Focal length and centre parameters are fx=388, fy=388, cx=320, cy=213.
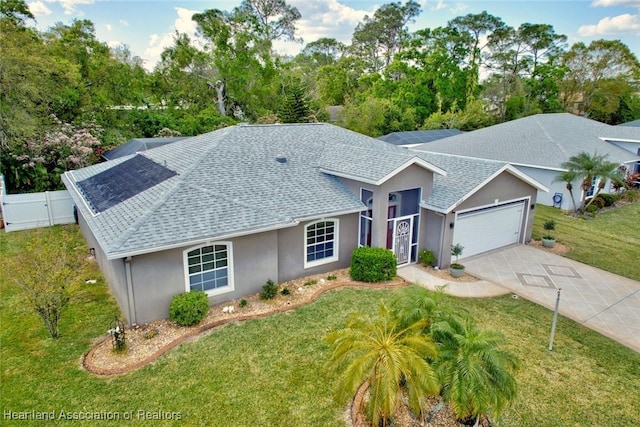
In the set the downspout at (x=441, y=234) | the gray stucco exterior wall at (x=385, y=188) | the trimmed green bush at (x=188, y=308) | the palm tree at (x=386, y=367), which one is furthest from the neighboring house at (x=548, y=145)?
the trimmed green bush at (x=188, y=308)

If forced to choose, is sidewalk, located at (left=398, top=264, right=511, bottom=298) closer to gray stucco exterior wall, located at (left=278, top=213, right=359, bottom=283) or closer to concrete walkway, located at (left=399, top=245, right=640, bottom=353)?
concrete walkway, located at (left=399, top=245, right=640, bottom=353)

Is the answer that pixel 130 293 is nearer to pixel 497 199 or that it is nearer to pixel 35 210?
pixel 35 210

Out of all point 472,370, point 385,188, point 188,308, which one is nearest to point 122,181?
point 188,308

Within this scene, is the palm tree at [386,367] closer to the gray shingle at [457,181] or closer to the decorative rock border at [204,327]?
the decorative rock border at [204,327]

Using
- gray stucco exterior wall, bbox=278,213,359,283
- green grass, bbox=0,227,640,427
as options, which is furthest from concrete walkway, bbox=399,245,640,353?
gray stucco exterior wall, bbox=278,213,359,283

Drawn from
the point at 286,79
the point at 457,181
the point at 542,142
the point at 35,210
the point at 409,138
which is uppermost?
the point at 286,79
